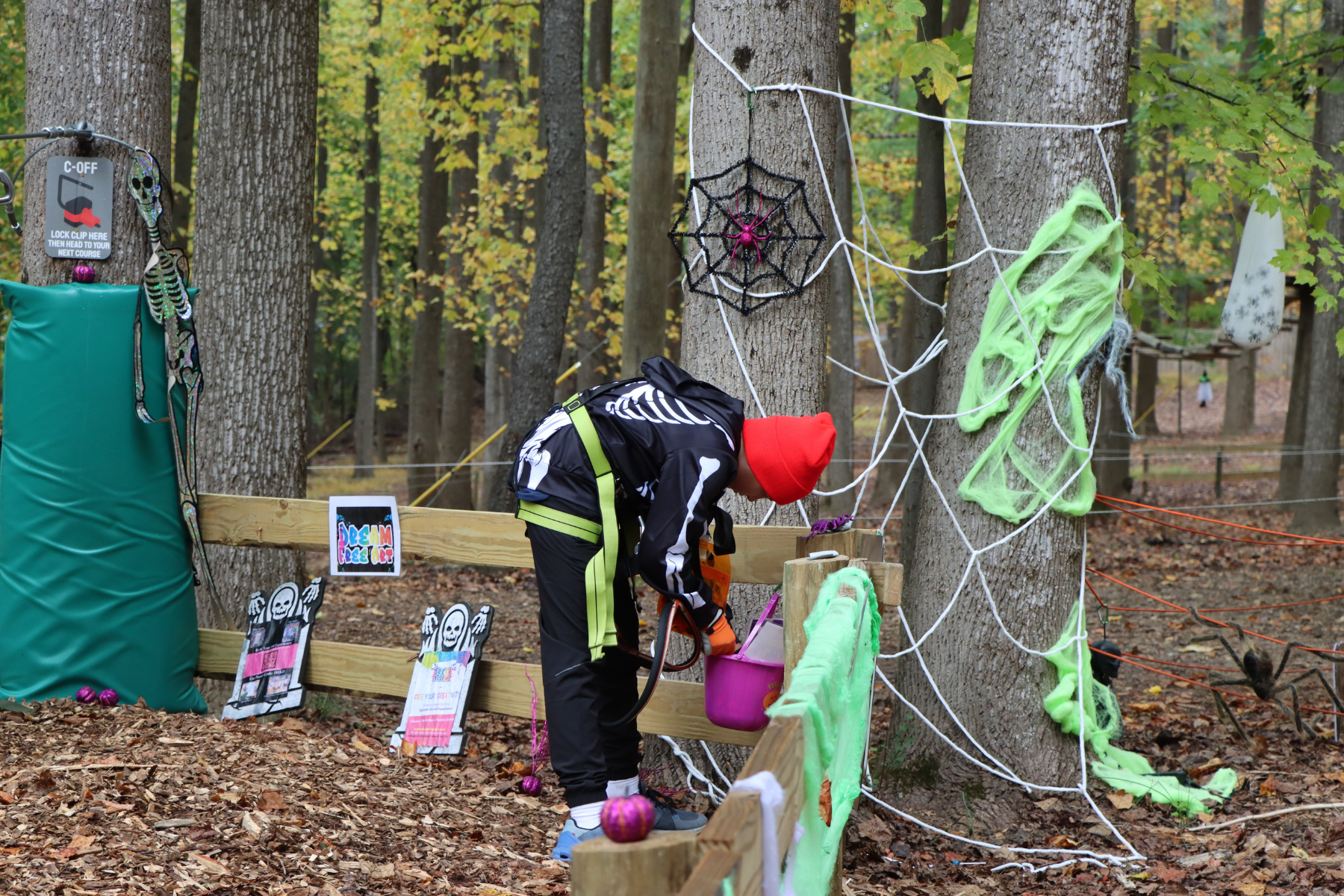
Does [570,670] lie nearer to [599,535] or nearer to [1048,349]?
[599,535]

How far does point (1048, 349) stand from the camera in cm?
409

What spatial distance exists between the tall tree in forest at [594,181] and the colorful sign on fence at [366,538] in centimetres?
823

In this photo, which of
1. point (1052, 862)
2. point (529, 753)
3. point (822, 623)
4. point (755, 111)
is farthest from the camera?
point (529, 753)

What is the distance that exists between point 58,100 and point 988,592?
13.2 ft

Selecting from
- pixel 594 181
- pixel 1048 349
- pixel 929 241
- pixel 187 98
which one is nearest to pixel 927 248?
pixel 929 241

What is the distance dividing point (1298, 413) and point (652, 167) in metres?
9.28

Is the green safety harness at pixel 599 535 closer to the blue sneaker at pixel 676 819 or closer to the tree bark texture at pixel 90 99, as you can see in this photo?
the blue sneaker at pixel 676 819

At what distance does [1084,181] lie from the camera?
13.5ft

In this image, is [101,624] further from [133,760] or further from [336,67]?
[336,67]

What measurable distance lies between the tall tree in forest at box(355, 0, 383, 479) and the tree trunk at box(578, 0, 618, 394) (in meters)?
3.70

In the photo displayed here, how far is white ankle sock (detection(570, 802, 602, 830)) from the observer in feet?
10.4

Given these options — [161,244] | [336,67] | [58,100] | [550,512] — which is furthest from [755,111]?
[336,67]

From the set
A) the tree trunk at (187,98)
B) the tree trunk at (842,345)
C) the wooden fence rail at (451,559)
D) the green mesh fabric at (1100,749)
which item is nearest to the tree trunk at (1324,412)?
the tree trunk at (842,345)

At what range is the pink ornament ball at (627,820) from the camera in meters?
1.29
